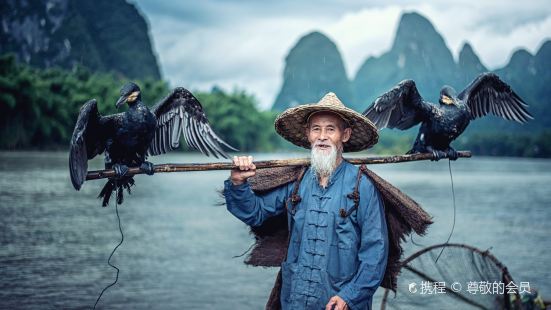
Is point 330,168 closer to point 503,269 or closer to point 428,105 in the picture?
point 428,105

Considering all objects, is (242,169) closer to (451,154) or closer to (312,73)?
(451,154)

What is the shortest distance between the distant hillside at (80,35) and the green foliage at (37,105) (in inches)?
1201

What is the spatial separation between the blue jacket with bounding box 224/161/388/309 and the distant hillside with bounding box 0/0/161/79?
69842 mm

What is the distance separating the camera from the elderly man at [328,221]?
9.86ft

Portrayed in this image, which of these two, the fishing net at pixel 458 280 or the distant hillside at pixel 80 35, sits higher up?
the distant hillside at pixel 80 35

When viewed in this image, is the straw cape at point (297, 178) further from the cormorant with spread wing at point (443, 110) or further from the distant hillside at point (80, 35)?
the distant hillside at point (80, 35)

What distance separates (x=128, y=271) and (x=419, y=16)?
138126 millimetres

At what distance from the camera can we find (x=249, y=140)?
59.5 metres

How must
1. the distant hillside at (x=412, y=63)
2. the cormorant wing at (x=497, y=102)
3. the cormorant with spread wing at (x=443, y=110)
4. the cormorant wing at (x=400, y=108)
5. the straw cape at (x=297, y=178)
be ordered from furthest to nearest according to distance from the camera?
the distant hillside at (x=412, y=63) → the cormorant wing at (x=497, y=102) → the cormorant wing at (x=400, y=108) → the cormorant with spread wing at (x=443, y=110) → the straw cape at (x=297, y=178)

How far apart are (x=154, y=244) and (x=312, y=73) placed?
439ft

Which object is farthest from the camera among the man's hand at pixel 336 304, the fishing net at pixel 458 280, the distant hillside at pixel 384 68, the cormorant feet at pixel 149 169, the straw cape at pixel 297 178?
the distant hillside at pixel 384 68

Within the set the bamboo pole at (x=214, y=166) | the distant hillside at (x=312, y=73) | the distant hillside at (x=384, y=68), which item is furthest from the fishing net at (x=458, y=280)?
the distant hillside at (x=312, y=73)

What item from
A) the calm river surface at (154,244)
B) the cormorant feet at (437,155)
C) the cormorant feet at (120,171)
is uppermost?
the cormorant feet at (437,155)

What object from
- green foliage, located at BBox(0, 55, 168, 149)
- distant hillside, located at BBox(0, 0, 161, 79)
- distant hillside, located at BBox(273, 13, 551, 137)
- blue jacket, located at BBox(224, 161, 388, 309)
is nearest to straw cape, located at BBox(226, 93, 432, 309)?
blue jacket, located at BBox(224, 161, 388, 309)
